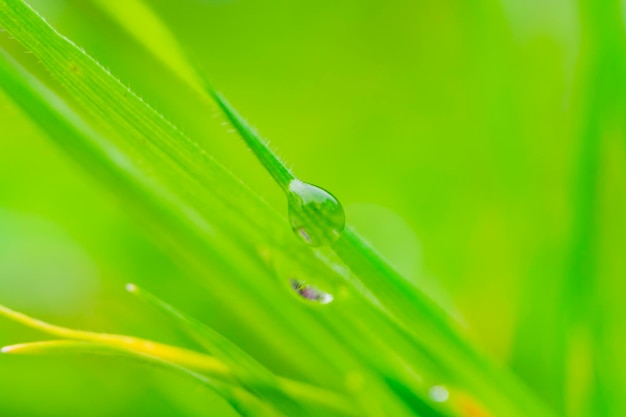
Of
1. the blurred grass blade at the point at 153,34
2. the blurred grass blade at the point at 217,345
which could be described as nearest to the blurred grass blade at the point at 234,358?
the blurred grass blade at the point at 217,345

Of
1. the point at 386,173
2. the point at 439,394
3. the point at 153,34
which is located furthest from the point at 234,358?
the point at 386,173

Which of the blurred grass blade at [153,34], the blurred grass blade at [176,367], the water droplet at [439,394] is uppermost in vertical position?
the blurred grass blade at [153,34]

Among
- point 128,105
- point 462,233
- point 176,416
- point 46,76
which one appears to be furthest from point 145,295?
point 46,76

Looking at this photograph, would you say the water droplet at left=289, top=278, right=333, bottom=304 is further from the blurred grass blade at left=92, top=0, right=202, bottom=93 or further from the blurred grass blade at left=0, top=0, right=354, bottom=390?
the blurred grass blade at left=92, top=0, right=202, bottom=93

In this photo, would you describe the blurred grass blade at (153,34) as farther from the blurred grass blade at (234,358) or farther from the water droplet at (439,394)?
the water droplet at (439,394)

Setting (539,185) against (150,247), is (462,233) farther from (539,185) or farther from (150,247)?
(150,247)

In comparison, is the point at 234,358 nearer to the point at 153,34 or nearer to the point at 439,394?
the point at 439,394

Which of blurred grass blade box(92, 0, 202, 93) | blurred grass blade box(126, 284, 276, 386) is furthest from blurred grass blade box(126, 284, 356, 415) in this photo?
blurred grass blade box(92, 0, 202, 93)
